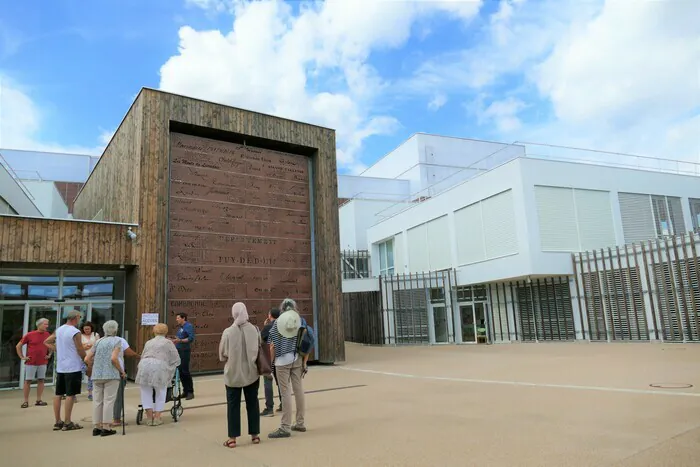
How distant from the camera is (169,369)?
678 cm

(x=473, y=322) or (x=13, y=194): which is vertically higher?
(x=13, y=194)

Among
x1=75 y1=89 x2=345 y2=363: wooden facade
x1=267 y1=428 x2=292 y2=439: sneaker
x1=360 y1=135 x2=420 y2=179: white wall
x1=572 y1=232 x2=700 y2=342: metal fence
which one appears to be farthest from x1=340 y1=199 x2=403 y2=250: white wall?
x1=267 y1=428 x2=292 y2=439: sneaker

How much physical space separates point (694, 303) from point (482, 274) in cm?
862

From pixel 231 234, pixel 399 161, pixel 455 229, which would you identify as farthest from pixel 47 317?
pixel 399 161

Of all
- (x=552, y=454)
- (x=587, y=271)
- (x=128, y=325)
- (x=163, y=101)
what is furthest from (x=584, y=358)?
(x=163, y=101)

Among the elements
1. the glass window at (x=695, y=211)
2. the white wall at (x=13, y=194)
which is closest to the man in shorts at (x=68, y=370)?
the white wall at (x=13, y=194)

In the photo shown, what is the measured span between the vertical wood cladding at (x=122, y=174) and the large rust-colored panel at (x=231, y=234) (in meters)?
1.00

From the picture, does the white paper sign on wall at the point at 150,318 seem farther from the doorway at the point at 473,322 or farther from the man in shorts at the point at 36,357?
the doorway at the point at 473,322

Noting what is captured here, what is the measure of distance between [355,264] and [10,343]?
23.4 metres

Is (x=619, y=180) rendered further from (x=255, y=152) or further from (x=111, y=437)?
(x=111, y=437)

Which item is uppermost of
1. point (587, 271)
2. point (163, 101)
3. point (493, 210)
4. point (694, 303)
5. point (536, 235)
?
point (163, 101)

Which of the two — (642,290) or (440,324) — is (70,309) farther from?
(642,290)

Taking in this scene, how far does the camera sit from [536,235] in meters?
Result: 20.7

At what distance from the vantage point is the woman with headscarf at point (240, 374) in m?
5.28
